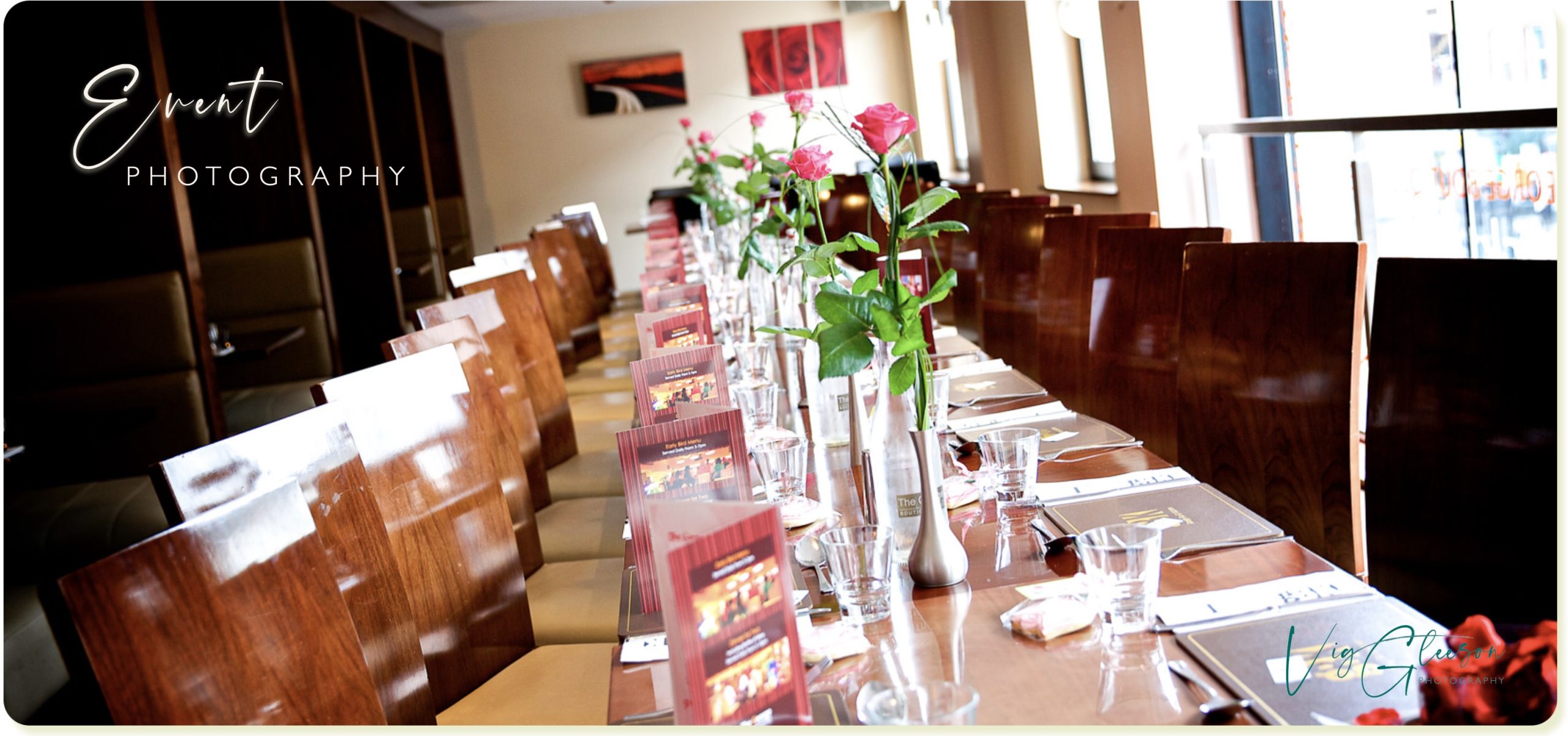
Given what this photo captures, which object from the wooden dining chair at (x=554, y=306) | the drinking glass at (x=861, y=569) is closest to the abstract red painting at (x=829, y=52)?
the wooden dining chair at (x=554, y=306)

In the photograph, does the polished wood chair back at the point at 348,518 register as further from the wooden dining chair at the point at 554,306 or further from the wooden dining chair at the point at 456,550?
the wooden dining chair at the point at 554,306

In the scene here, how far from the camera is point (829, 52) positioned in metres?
11.1

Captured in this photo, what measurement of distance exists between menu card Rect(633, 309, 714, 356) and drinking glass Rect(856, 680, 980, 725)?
3.63 feet

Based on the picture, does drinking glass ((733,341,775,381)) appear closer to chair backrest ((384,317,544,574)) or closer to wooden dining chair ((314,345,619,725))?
chair backrest ((384,317,544,574))

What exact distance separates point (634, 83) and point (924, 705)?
10841mm

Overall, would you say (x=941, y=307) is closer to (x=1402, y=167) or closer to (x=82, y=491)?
(x=1402, y=167)

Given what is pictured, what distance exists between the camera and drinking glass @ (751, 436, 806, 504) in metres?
1.52

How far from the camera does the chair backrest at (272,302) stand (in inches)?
208

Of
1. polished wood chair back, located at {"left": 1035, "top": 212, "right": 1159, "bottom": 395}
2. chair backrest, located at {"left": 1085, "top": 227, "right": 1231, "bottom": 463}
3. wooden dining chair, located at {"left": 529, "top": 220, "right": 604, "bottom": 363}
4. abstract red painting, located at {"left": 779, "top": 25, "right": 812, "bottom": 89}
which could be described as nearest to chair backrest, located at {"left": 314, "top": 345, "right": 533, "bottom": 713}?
chair backrest, located at {"left": 1085, "top": 227, "right": 1231, "bottom": 463}

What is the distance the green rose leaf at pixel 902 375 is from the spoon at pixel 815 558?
0.63 feet

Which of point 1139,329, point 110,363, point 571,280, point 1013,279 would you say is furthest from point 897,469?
point 571,280

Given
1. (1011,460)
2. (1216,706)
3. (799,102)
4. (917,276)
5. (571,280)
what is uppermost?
(799,102)

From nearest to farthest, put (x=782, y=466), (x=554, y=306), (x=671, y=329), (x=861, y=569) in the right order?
(x=861, y=569) → (x=782, y=466) → (x=671, y=329) → (x=554, y=306)

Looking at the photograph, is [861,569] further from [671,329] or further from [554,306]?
[554,306]
